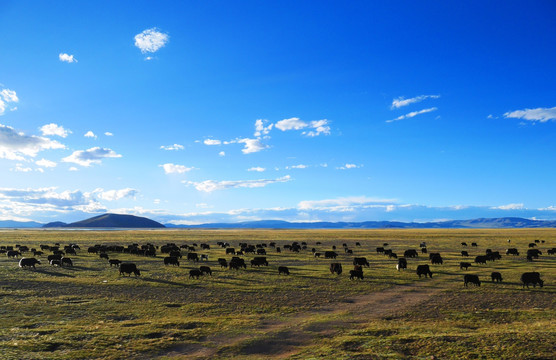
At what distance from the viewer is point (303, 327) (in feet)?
55.6

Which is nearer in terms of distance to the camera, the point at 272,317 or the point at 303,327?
the point at 303,327

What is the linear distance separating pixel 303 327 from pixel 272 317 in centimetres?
231

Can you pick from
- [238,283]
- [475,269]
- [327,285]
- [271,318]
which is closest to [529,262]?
[475,269]

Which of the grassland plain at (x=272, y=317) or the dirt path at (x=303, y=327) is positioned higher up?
the grassland plain at (x=272, y=317)

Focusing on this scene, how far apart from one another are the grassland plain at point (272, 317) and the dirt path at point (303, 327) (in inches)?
1.9

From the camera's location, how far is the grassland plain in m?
13.8

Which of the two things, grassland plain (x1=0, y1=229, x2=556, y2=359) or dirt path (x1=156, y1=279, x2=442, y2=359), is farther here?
dirt path (x1=156, y1=279, x2=442, y2=359)

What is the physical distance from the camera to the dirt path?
1407 centimetres

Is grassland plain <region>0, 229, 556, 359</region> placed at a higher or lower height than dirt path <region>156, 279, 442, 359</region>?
higher

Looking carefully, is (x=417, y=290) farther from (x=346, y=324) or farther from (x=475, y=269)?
(x=475, y=269)

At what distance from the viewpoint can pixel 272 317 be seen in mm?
18734

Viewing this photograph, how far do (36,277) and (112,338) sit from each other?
19.5 m

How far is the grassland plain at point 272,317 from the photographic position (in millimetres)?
13805

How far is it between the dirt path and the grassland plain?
48 millimetres
